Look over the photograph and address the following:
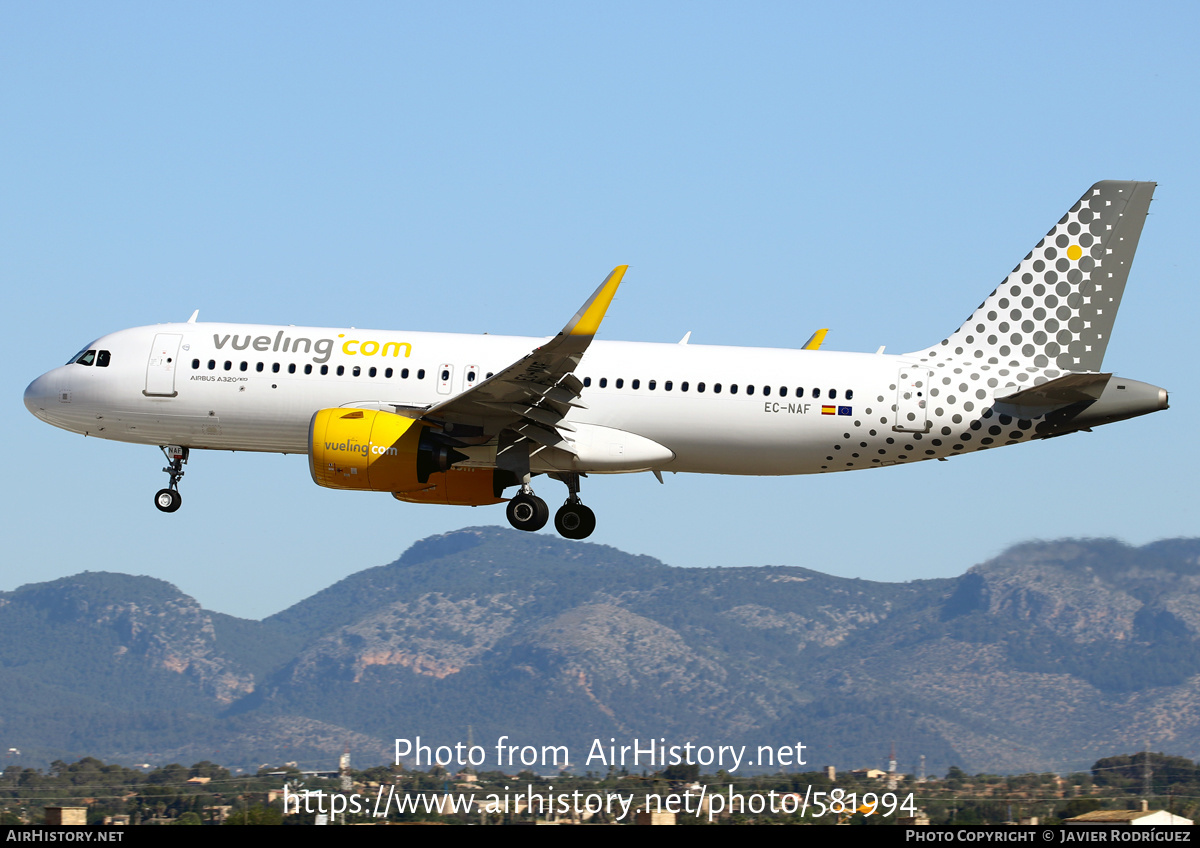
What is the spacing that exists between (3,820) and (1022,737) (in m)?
150

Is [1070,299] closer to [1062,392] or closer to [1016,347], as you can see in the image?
[1016,347]

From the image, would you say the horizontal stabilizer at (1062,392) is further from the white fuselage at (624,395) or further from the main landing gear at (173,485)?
the main landing gear at (173,485)

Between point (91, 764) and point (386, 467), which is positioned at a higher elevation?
point (386, 467)

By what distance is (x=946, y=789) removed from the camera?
49.1 meters

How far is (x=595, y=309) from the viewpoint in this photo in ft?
103

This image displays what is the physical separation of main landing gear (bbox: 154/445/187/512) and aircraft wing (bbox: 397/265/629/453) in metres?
7.72

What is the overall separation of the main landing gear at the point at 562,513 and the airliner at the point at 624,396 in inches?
2.0

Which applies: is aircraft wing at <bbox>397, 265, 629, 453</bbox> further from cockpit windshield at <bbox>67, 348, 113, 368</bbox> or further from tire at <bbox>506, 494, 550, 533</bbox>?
cockpit windshield at <bbox>67, 348, 113, 368</bbox>

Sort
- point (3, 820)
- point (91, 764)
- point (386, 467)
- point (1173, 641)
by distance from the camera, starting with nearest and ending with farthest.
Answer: point (386, 467) → point (3, 820) → point (91, 764) → point (1173, 641)

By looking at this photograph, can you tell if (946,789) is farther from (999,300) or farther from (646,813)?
(999,300)

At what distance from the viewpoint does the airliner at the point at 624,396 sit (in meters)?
34.5

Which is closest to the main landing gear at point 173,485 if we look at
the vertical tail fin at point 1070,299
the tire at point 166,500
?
the tire at point 166,500

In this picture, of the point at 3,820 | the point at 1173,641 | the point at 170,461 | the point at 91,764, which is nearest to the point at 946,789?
the point at 170,461

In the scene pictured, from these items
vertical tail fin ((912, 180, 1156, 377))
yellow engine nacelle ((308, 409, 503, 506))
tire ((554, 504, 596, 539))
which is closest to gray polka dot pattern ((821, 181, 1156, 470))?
vertical tail fin ((912, 180, 1156, 377))
